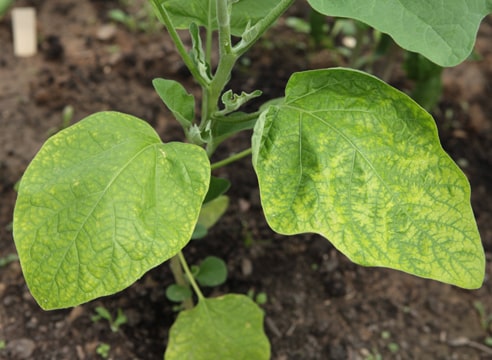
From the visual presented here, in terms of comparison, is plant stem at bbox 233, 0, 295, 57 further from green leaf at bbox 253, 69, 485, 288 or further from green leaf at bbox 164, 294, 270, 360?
green leaf at bbox 164, 294, 270, 360

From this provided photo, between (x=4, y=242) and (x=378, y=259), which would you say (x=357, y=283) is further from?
(x=4, y=242)

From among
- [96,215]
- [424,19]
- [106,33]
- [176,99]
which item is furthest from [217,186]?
[106,33]

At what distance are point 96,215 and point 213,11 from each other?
53 cm

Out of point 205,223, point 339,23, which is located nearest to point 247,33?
point 205,223

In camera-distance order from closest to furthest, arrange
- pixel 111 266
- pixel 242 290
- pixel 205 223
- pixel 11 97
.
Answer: pixel 111 266 → pixel 205 223 → pixel 242 290 → pixel 11 97

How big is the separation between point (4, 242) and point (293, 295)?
2.82ft

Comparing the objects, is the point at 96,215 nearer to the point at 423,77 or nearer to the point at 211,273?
the point at 211,273

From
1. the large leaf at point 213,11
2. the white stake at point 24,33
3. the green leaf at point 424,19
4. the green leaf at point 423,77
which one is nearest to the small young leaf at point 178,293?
the large leaf at point 213,11

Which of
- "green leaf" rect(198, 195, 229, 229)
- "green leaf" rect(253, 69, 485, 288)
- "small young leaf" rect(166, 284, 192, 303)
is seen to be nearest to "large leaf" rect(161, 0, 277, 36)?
"green leaf" rect(253, 69, 485, 288)

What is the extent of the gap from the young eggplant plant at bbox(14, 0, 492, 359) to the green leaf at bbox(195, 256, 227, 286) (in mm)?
503

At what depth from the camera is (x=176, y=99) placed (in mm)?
1060

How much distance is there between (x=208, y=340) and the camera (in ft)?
4.39

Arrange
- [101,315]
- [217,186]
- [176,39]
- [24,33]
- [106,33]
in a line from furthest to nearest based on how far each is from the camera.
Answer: [106,33], [24,33], [101,315], [217,186], [176,39]

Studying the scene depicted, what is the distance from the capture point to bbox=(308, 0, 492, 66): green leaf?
850mm
